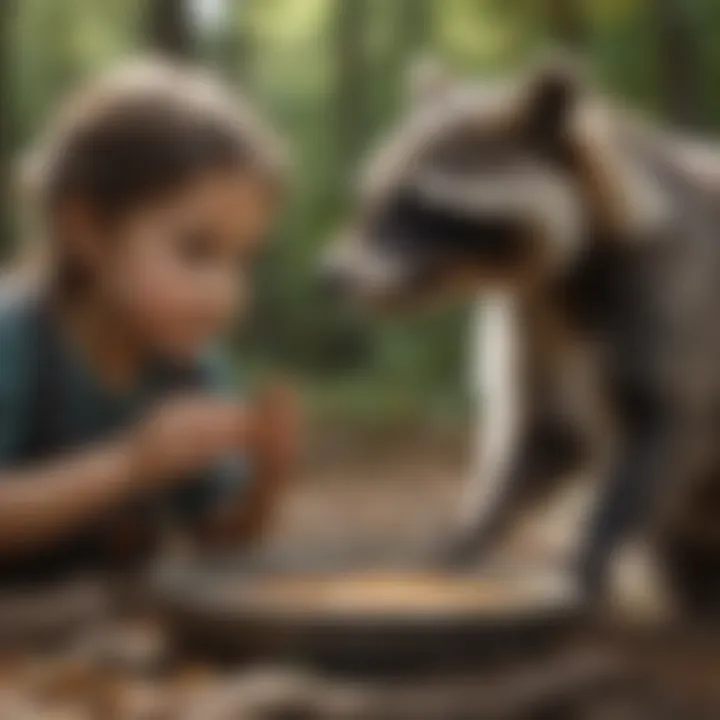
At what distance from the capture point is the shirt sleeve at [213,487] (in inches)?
36.2

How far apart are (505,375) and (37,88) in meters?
0.34

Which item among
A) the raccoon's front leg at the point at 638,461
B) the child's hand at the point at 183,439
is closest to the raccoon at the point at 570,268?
the raccoon's front leg at the point at 638,461

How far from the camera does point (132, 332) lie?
0.94m

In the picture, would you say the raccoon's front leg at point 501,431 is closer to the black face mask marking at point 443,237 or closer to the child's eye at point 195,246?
the black face mask marking at point 443,237

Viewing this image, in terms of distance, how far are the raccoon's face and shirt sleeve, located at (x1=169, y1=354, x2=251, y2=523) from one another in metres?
0.13

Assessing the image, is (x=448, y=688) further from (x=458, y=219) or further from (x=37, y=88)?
(x=37, y=88)

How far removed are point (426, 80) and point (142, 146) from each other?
0.18 metres

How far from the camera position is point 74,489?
90 cm

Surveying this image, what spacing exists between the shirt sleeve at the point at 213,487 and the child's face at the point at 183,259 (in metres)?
0.04

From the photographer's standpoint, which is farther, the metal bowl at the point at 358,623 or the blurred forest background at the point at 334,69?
the blurred forest background at the point at 334,69

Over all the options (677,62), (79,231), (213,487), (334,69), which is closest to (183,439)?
(213,487)

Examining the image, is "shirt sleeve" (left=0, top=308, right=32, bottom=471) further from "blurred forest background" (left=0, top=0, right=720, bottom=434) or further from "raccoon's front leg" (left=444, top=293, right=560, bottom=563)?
"raccoon's front leg" (left=444, top=293, right=560, bottom=563)

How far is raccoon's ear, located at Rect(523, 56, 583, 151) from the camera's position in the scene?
0.92 m

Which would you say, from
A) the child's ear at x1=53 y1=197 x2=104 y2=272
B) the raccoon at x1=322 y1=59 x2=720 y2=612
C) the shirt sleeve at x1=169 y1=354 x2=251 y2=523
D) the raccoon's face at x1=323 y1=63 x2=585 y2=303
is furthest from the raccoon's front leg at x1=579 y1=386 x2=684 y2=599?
the child's ear at x1=53 y1=197 x2=104 y2=272
